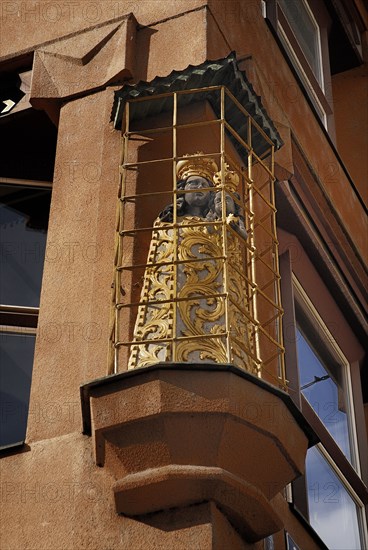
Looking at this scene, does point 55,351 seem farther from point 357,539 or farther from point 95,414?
point 357,539

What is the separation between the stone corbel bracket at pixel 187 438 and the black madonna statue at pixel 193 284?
8.7 inches

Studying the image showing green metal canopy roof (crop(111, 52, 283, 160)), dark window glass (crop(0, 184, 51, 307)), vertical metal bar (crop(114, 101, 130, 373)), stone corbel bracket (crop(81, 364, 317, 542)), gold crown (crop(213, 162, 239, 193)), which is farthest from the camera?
dark window glass (crop(0, 184, 51, 307))

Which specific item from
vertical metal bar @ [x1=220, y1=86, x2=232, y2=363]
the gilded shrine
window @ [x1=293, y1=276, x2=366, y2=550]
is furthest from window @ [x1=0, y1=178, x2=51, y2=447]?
window @ [x1=293, y1=276, x2=366, y2=550]

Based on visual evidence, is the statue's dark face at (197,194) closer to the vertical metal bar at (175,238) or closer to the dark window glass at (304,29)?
the vertical metal bar at (175,238)

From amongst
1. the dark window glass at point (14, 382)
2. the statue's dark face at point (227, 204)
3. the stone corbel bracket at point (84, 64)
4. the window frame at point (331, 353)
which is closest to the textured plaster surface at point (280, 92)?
the stone corbel bracket at point (84, 64)

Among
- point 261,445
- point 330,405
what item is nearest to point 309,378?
point 330,405

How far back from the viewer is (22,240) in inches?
349

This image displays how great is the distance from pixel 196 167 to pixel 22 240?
173 centimetres

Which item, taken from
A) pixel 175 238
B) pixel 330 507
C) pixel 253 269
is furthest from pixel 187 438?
pixel 330 507

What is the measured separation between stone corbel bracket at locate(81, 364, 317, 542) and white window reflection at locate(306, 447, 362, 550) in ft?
6.64

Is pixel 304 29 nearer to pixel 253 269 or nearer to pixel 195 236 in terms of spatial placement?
pixel 253 269

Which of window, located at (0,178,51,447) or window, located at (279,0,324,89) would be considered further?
window, located at (279,0,324,89)

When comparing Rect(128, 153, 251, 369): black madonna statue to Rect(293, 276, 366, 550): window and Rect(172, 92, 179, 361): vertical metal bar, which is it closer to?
Rect(172, 92, 179, 361): vertical metal bar

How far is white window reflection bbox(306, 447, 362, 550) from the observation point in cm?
865
